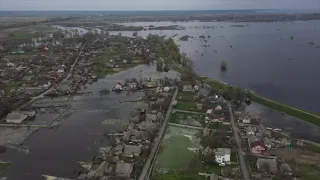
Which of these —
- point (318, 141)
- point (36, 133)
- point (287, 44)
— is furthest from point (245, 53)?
point (36, 133)

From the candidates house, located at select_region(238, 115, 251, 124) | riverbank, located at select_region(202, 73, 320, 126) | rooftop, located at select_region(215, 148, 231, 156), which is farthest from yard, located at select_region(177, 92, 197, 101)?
rooftop, located at select_region(215, 148, 231, 156)

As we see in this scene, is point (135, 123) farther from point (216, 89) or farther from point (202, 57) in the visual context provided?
point (202, 57)

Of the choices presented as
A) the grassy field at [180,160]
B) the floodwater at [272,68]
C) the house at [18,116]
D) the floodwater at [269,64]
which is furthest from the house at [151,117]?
the floodwater at [269,64]

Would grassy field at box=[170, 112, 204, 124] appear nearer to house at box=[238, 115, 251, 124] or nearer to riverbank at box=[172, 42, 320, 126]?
house at box=[238, 115, 251, 124]

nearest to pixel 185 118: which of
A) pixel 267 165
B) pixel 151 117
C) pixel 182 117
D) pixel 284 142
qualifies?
pixel 182 117

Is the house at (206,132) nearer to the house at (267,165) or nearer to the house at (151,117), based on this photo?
the house at (151,117)

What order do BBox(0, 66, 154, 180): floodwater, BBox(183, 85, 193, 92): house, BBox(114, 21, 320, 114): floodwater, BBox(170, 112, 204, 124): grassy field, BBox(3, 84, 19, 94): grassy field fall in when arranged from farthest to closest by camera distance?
1. BBox(3, 84, 19, 94): grassy field
2. BBox(114, 21, 320, 114): floodwater
3. BBox(183, 85, 193, 92): house
4. BBox(170, 112, 204, 124): grassy field
5. BBox(0, 66, 154, 180): floodwater
